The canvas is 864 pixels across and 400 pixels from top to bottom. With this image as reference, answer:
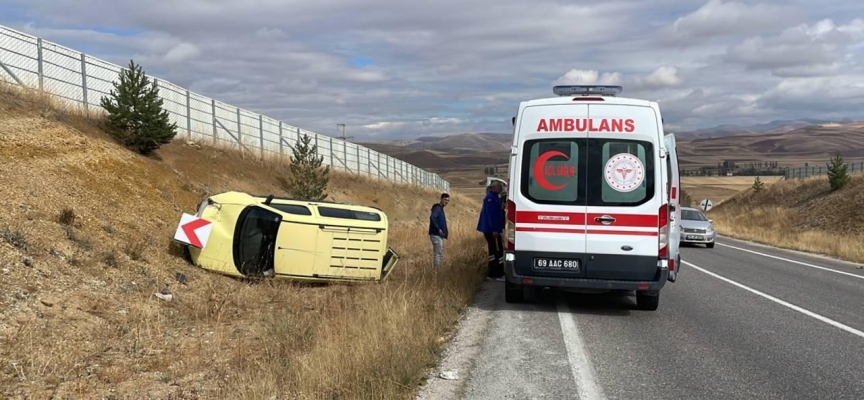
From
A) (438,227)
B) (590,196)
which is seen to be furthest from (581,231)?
→ (438,227)

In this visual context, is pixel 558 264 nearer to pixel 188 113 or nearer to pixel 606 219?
pixel 606 219

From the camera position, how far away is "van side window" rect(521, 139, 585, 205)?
823 cm

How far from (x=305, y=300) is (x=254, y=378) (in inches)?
180

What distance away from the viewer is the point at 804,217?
4019cm

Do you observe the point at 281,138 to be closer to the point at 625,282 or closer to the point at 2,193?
the point at 2,193

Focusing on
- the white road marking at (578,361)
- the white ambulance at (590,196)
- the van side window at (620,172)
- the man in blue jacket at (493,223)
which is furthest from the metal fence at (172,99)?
the white road marking at (578,361)

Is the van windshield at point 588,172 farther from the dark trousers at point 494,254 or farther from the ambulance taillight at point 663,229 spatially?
the dark trousers at point 494,254

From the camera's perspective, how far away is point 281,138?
1278 inches

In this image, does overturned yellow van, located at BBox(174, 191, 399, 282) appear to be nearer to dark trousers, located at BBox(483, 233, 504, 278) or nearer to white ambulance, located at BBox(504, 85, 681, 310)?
dark trousers, located at BBox(483, 233, 504, 278)

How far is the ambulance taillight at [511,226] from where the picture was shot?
27.3ft

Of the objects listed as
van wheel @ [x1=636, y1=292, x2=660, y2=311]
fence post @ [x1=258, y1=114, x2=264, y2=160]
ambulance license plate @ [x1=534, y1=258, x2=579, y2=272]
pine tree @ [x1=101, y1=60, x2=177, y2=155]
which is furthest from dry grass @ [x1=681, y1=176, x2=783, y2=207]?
ambulance license plate @ [x1=534, y1=258, x2=579, y2=272]

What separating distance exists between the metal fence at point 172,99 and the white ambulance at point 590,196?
13329 millimetres

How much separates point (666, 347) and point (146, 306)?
6.28m

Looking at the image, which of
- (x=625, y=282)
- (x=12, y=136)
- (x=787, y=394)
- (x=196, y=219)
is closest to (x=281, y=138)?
(x=12, y=136)
